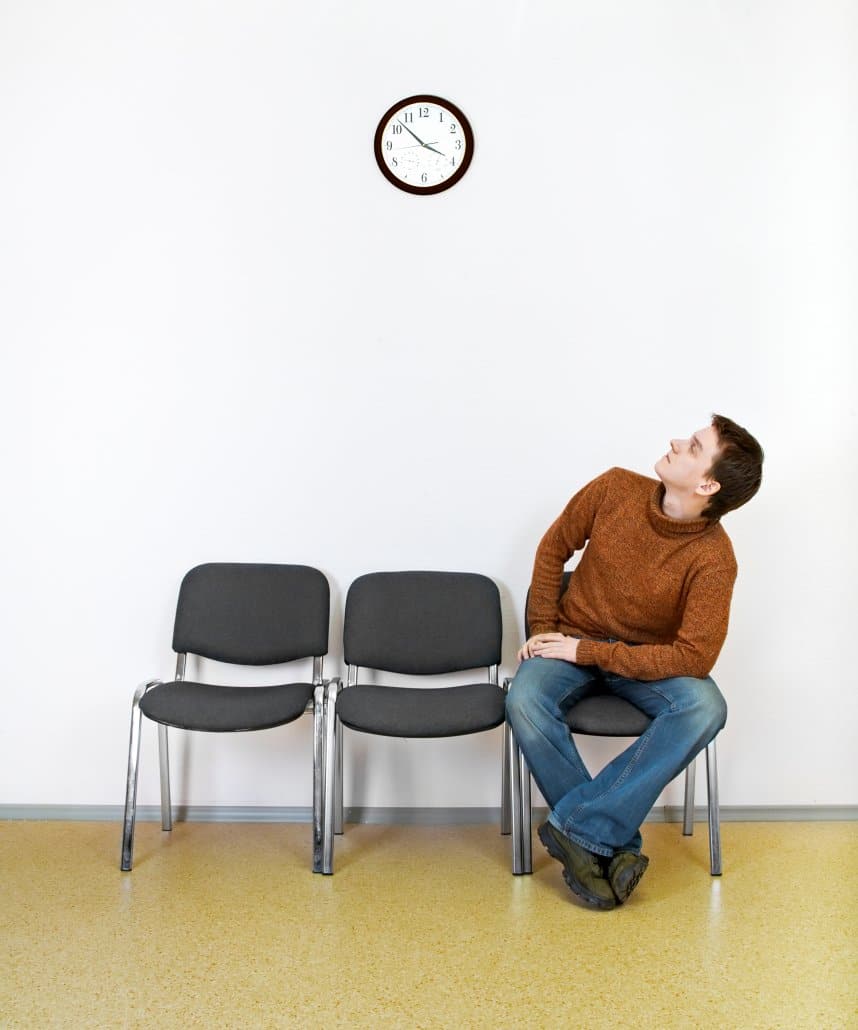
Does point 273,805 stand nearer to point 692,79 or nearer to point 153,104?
point 153,104

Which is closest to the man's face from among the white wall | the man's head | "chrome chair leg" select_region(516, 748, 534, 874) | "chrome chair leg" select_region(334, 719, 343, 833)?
the man's head

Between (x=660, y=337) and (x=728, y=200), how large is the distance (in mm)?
488

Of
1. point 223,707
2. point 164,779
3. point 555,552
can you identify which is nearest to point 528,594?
point 555,552

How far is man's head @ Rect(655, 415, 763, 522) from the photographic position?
2.52m

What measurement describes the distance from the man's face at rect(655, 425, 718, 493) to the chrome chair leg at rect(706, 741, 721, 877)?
0.72 metres

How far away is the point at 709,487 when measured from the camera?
253 cm

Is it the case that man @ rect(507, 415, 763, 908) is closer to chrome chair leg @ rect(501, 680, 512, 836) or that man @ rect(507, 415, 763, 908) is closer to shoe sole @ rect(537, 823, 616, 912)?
shoe sole @ rect(537, 823, 616, 912)

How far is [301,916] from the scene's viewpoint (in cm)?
229

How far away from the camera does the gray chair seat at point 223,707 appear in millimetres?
2516

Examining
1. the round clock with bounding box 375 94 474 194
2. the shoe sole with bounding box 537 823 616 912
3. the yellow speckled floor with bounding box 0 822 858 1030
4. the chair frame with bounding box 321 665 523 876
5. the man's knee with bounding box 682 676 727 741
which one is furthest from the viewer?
the round clock with bounding box 375 94 474 194

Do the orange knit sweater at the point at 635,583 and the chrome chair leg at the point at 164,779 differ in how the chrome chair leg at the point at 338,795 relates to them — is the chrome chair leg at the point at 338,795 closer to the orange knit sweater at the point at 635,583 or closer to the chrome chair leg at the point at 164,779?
the chrome chair leg at the point at 164,779

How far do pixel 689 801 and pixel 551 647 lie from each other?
0.76 metres

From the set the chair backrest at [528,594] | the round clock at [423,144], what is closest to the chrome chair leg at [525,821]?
the chair backrest at [528,594]

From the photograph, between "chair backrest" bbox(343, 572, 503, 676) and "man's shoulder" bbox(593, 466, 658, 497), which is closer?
"man's shoulder" bbox(593, 466, 658, 497)
